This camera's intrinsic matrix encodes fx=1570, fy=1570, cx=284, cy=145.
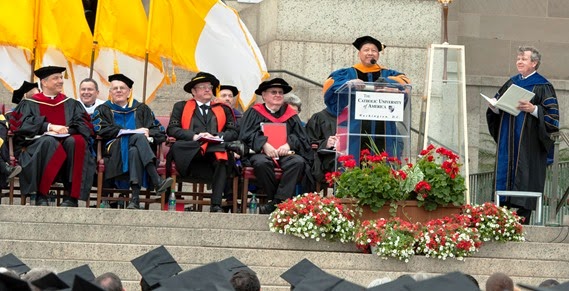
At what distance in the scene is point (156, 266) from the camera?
11.5 meters

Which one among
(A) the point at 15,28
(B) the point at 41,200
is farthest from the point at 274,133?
(A) the point at 15,28

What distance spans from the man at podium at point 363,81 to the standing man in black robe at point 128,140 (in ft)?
6.22

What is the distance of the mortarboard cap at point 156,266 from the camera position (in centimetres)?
1134

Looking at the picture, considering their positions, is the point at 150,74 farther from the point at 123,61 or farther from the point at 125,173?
the point at 125,173

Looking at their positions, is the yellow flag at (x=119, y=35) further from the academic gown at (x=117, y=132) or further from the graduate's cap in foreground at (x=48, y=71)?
the graduate's cap in foreground at (x=48, y=71)

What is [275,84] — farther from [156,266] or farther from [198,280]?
[198,280]

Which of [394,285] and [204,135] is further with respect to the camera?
[204,135]

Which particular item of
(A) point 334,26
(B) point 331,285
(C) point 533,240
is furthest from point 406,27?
(B) point 331,285

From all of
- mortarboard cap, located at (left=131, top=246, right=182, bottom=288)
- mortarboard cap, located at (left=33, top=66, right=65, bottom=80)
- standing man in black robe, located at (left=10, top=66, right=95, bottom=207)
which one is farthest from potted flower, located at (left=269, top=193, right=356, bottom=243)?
mortarboard cap, located at (left=131, top=246, right=182, bottom=288)

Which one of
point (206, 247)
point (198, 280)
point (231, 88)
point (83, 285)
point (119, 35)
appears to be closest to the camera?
point (83, 285)

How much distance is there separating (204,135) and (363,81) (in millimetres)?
1782

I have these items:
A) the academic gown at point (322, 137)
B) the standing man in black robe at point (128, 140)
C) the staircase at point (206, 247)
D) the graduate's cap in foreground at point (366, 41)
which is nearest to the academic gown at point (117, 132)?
the standing man in black robe at point (128, 140)

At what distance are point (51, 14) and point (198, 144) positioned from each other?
263 cm

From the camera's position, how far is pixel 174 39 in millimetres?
18625
